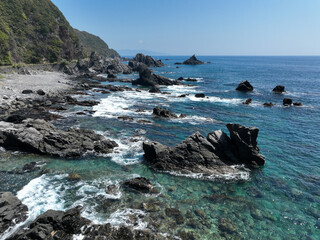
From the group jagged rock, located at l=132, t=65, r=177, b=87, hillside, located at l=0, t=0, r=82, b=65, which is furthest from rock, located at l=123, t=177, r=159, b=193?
hillside, located at l=0, t=0, r=82, b=65

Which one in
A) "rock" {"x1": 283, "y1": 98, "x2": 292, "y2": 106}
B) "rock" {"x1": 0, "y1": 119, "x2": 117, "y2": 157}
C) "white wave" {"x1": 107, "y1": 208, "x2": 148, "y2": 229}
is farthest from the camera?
"rock" {"x1": 283, "y1": 98, "x2": 292, "y2": 106}

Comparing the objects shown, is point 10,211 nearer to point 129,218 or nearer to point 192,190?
point 129,218

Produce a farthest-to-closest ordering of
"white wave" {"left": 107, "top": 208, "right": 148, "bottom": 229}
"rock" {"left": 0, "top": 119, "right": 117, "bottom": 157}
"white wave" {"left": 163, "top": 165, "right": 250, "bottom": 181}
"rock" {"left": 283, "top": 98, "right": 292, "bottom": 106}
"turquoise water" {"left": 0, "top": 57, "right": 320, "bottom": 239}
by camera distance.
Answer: "rock" {"left": 283, "top": 98, "right": 292, "bottom": 106} < "rock" {"left": 0, "top": 119, "right": 117, "bottom": 157} < "white wave" {"left": 163, "top": 165, "right": 250, "bottom": 181} < "turquoise water" {"left": 0, "top": 57, "right": 320, "bottom": 239} < "white wave" {"left": 107, "top": 208, "right": 148, "bottom": 229}

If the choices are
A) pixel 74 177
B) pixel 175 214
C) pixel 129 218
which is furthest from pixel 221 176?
pixel 74 177

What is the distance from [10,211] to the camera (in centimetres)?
1541

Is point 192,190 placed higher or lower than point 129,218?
lower

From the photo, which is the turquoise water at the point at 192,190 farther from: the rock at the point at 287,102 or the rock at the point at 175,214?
the rock at the point at 287,102

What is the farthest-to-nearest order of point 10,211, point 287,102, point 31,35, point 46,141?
point 31,35, point 287,102, point 46,141, point 10,211

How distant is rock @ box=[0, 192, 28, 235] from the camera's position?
14.6 m

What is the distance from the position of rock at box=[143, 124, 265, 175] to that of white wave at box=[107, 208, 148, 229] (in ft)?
25.5

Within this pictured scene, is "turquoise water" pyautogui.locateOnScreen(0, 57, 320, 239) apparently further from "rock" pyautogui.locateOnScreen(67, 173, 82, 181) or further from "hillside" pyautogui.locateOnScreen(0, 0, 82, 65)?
"hillside" pyautogui.locateOnScreen(0, 0, 82, 65)

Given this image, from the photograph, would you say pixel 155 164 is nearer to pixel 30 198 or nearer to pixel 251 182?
pixel 251 182

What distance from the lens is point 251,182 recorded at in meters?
22.4

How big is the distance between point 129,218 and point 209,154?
43.0ft
